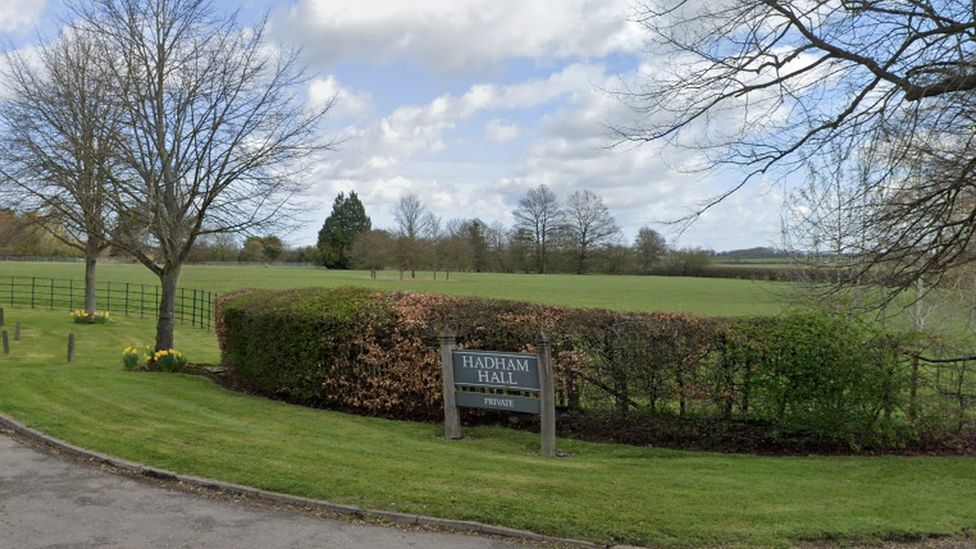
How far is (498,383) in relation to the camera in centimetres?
942

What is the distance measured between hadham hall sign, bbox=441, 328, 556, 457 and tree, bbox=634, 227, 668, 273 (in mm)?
83733

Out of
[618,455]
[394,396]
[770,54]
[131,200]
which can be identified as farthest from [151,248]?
[770,54]

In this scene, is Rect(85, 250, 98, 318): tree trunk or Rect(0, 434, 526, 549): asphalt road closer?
Rect(0, 434, 526, 549): asphalt road

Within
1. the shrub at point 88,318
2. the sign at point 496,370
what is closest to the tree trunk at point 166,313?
the sign at point 496,370

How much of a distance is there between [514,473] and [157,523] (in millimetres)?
3255

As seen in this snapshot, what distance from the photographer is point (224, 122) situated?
54.3 feet

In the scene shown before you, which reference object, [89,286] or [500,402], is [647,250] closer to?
[89,286]

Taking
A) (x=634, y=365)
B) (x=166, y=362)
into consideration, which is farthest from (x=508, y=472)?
(x=166, y=362)

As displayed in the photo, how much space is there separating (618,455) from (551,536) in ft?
13.0

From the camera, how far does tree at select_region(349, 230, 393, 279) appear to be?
95.2m

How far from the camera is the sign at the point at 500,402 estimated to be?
9.23 metres

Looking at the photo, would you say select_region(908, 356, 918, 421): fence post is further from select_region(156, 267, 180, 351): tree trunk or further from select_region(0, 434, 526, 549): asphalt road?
select_region(156, 267, 180, 351): tree trunk

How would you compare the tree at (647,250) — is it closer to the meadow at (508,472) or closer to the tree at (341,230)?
the tree at (341,230)

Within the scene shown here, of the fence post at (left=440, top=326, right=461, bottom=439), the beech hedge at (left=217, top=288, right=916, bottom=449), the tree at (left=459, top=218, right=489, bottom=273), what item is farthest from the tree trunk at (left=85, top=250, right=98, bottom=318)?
the tree at (left=459, top=218, right=489, bottom=273)
